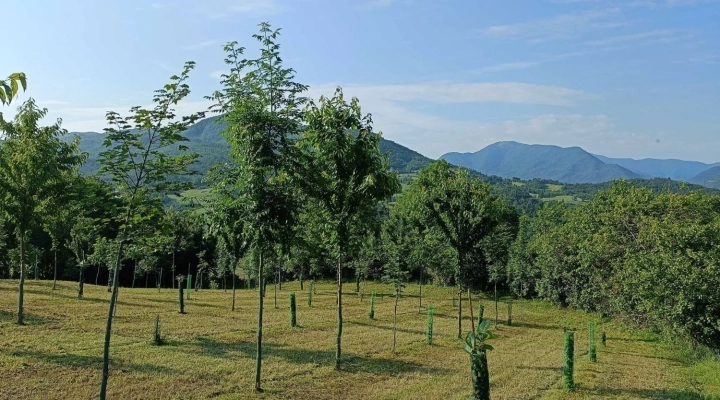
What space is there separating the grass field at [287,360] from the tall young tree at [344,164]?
301 cm

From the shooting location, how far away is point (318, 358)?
19672mm

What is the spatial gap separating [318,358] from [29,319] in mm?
14756

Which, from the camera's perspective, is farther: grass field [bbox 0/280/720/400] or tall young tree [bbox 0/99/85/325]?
tall young tree [bbox 0/99/85/325]

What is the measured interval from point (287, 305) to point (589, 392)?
27.2m

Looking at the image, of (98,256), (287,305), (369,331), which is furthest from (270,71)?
(287,305)

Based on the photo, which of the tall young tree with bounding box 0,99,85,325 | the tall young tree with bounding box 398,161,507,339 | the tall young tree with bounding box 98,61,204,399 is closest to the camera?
the tall young tree with bounding box 98,61,204,399

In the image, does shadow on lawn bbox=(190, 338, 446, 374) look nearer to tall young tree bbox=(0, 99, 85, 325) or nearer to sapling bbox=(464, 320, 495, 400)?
sapling bbox=(464, 320, 495, 400)

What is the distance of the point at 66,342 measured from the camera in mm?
19297

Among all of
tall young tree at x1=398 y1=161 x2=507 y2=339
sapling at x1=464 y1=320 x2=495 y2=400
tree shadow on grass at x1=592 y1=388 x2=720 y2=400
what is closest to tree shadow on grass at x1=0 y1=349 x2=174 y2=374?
sapling at x1=464 y1=320 x2=495 y2=400

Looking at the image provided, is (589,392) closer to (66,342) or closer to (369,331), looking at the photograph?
(369,331)

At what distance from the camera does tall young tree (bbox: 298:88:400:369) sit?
1747 centimetres

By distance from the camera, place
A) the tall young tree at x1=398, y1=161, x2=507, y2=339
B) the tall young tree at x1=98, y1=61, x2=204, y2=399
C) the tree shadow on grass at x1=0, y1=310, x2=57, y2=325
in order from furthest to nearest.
Result: 1. the tall young tree at x1=398, y1=161, x2=507, y2=339
2. the tree shadow on grass at x1=0, y1=310, x2=57, y2=325
3. the tall young tree at x1=98, y1=61, x2=204, y2=399

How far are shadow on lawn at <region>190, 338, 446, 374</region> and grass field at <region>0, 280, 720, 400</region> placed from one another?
0.04m

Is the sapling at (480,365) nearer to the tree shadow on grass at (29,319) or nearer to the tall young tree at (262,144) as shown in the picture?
the tall young tree at (262,144)
